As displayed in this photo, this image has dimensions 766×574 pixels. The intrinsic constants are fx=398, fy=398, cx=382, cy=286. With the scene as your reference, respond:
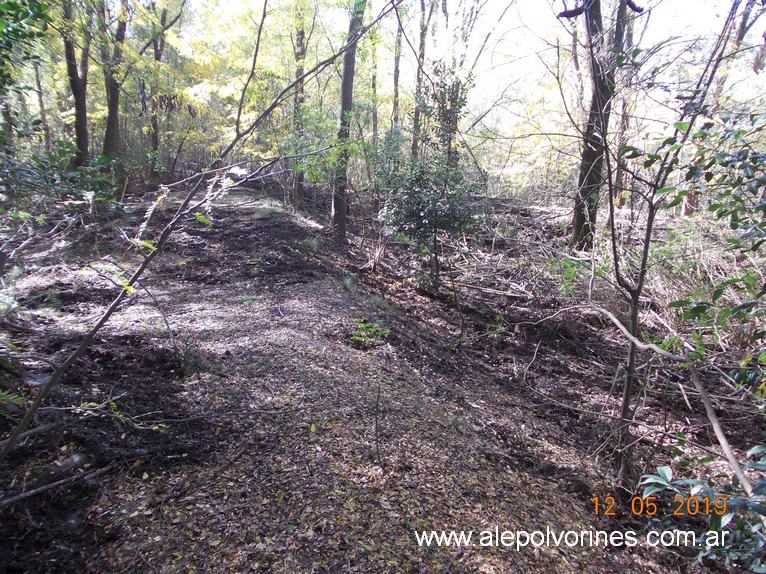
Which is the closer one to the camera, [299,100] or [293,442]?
[293,442]

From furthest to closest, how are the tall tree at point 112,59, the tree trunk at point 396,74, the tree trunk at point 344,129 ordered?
1. the tree trunk at point 396,74
2. the tree trunk at point 344,129
3. the tall tree at point 112,59

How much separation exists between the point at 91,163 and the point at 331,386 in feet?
6.42

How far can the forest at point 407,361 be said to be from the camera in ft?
4.87

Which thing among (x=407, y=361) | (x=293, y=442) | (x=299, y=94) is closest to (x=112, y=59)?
(x=299, y=94)

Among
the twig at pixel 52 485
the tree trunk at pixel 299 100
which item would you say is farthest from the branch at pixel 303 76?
the tree trunk at pixel 299 100

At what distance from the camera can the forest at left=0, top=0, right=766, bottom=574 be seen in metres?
1.48

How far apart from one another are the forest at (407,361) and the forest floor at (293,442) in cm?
1

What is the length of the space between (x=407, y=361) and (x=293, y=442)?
1.83m

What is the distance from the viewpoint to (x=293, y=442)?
7.16ft

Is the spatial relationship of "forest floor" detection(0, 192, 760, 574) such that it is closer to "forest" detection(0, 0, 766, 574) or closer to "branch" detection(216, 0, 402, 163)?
"forest" detection(0, 0, 766, 574)

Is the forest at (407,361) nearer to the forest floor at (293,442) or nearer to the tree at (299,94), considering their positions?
the forest floor at (293,442)

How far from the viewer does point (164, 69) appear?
8.13 m

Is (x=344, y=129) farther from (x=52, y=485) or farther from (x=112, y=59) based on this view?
(x=52, y=485)

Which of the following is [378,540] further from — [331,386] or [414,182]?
[414,182]
